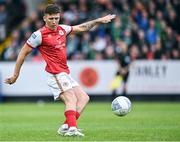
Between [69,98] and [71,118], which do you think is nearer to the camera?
[71,118]

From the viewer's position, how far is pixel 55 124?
53.1ft

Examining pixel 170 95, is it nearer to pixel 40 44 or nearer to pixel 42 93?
pixel 42 93

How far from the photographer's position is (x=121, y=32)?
2839 centimetres

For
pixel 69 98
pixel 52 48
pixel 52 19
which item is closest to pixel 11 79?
pixel 52 48

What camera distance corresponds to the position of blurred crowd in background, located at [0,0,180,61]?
91.2 feet

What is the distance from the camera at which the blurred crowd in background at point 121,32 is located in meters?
27.8

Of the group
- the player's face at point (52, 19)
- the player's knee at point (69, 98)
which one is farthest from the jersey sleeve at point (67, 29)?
the player's knee at point (69, 98)

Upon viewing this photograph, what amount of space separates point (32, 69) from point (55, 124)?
1167cm

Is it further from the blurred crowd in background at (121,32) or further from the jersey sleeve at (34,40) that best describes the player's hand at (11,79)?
the blurred crowd in background at (121,32)

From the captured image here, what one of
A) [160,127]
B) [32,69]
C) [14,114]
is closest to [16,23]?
[32,69]

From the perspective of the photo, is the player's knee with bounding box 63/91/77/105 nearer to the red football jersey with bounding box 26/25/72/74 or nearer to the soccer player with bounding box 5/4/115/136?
the soccer player with bounding box 5/4/115/136

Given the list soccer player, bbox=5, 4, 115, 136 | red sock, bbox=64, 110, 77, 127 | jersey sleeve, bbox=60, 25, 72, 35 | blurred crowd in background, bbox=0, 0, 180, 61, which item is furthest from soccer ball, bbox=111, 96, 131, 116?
blurred crowd in background, bbox=0, 0, 180, 61

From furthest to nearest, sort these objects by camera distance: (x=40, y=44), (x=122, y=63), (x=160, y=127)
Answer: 1. (x=122, y=63)
2. (x=160, y=127)
3. (x=40, y=44)

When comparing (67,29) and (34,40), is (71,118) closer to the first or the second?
(34,40)
